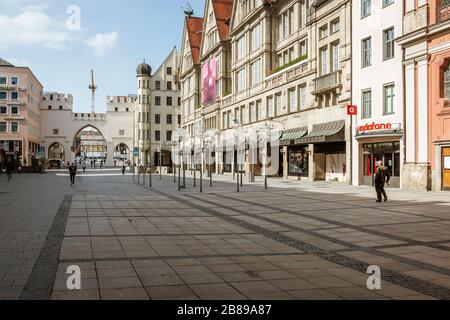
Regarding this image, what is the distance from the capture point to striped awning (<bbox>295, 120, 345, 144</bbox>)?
3400cm

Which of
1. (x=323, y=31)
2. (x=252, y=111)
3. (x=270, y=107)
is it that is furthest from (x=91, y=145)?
(x=323, y=31)

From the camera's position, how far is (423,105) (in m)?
26.2

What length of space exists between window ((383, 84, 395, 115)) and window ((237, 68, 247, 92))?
25.8 metres

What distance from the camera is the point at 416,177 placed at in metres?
26.5

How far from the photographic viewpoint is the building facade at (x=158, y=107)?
309 feet

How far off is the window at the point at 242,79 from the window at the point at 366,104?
77.5ft

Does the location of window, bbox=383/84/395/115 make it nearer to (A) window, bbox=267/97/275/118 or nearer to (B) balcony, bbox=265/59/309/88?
(B) balcony, bbox=265/59/309/88

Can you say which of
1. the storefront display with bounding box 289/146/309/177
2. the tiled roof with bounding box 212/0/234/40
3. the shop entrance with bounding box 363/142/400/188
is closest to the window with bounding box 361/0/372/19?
the shop entrance with bounding box 363/142/400/188

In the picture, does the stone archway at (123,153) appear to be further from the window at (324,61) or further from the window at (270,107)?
the window at (324,61)

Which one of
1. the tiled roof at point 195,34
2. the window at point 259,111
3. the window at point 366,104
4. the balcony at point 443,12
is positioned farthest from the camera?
the tiled roof at point 195,34

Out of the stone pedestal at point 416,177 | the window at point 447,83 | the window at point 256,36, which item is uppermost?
the window at point 256,36

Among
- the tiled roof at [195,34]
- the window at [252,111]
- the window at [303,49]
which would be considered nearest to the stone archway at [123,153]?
the tiled roof at [195,34]
